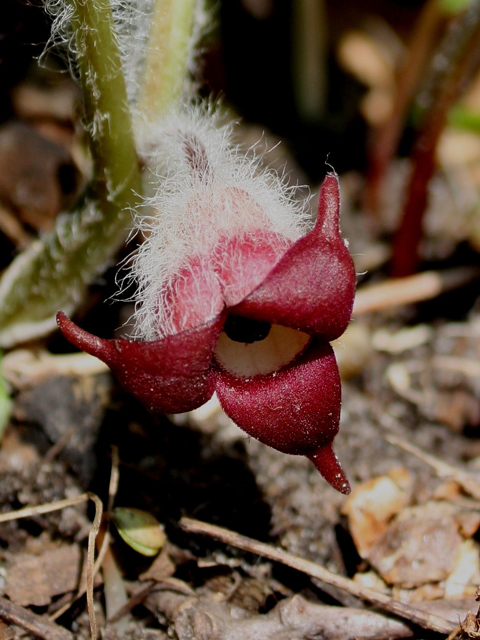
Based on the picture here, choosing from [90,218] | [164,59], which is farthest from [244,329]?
[164,59]

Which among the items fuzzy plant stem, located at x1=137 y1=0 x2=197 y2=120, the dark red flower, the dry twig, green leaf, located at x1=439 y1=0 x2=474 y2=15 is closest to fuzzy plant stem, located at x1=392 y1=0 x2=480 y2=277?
green leaf, located at x1=439 y1=0 x2=474 y2=15

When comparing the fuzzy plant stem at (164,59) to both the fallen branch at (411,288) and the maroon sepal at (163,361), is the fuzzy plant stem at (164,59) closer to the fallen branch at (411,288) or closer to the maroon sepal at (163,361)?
the maroon sepal at (163,361)

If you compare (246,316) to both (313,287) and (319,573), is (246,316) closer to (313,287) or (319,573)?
(313,287)

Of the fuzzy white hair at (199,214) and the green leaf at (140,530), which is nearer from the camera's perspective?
the fuzzy white hair at (199,214)

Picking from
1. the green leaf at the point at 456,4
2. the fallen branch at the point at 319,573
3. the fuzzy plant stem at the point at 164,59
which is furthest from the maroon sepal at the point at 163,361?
the green leaf at the point at 456,4

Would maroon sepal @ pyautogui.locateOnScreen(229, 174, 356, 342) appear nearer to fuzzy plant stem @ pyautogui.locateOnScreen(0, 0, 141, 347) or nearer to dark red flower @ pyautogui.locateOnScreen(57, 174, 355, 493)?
dark red flower @ pyautogui.locateOnScreen(57, 174, 355, 493)

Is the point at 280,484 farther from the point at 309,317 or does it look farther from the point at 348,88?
the point at 348,88
